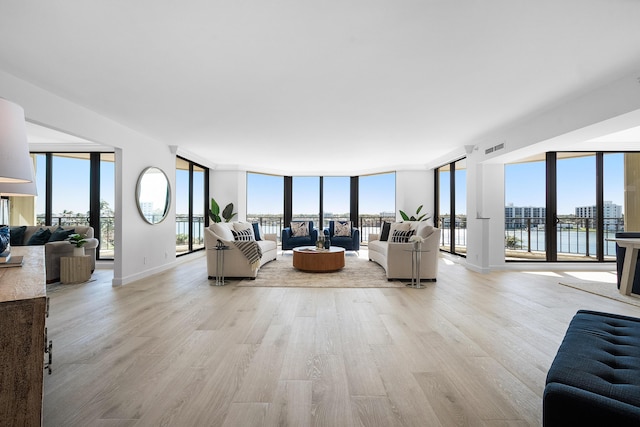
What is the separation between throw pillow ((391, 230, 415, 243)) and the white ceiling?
2.22 meters

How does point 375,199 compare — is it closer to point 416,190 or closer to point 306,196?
point 416,190

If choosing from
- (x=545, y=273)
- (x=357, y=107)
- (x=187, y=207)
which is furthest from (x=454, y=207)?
(x=187, y=207)

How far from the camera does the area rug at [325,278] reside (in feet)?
15.6

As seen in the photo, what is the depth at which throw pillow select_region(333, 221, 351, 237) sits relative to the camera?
809 cm

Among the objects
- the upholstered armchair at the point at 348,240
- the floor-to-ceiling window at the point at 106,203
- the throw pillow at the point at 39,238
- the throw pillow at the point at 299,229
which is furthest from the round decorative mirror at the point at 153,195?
the upholstered armchair at the point at 348,240

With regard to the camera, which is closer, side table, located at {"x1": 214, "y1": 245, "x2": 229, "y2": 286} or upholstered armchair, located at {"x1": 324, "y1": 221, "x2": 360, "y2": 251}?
side table, located at {"x1": 214, "y1": 245, "x2": 229, "y2": 286}

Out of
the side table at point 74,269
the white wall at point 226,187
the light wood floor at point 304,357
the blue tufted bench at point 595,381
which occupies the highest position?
the white wall at point 226,187

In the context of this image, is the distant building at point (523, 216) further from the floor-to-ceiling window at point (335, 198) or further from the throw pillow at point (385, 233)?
the floor-to-ceiling window at point (335, 198)

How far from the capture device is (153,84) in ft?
10.9

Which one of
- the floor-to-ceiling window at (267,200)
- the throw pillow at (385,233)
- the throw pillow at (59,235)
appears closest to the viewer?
the throw pillow at (59,235)

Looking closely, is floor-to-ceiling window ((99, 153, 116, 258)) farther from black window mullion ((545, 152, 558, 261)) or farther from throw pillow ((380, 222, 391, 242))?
black window mullion ((545, 152, 558, 261))

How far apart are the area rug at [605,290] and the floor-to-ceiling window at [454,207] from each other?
2.56 meters

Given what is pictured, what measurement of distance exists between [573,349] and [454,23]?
2.15m

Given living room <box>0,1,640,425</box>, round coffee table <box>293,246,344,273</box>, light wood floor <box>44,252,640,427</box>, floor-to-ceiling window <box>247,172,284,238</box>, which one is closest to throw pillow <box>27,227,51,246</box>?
living room <box>0,1,640,425</box>
